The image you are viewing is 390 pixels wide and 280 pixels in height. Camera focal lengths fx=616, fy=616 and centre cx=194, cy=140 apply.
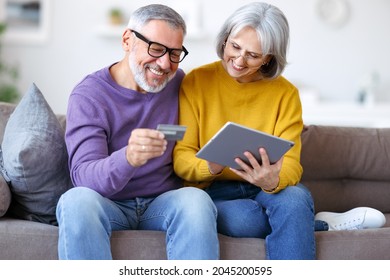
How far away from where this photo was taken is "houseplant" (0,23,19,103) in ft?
17.3

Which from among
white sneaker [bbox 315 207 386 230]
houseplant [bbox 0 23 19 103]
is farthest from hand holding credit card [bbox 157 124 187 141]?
houseplant [bbox 0 23 19 103]

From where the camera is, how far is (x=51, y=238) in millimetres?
1919

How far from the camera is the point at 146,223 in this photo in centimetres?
199

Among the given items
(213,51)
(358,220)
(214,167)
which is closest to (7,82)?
(213,51)

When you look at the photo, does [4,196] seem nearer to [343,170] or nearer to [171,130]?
[171,130]

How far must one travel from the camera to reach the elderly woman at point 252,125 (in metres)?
1.91

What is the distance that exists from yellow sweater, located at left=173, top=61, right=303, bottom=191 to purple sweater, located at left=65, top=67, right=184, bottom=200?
61mm

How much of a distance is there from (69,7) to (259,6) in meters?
3.83

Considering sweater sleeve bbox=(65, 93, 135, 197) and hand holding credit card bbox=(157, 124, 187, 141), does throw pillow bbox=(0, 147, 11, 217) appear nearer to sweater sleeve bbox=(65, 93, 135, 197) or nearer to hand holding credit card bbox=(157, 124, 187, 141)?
sweater sleeve bbox=(65, 93, 135, 197)

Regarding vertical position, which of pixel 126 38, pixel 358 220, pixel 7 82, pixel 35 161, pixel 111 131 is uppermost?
pixel 126 38

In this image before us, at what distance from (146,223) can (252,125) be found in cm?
51

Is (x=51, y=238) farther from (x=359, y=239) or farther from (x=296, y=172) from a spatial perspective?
(x=359, y=239)

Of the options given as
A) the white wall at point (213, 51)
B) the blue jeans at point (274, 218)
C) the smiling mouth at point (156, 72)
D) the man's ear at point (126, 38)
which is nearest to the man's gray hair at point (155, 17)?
the man's ear at point (126, 38)
